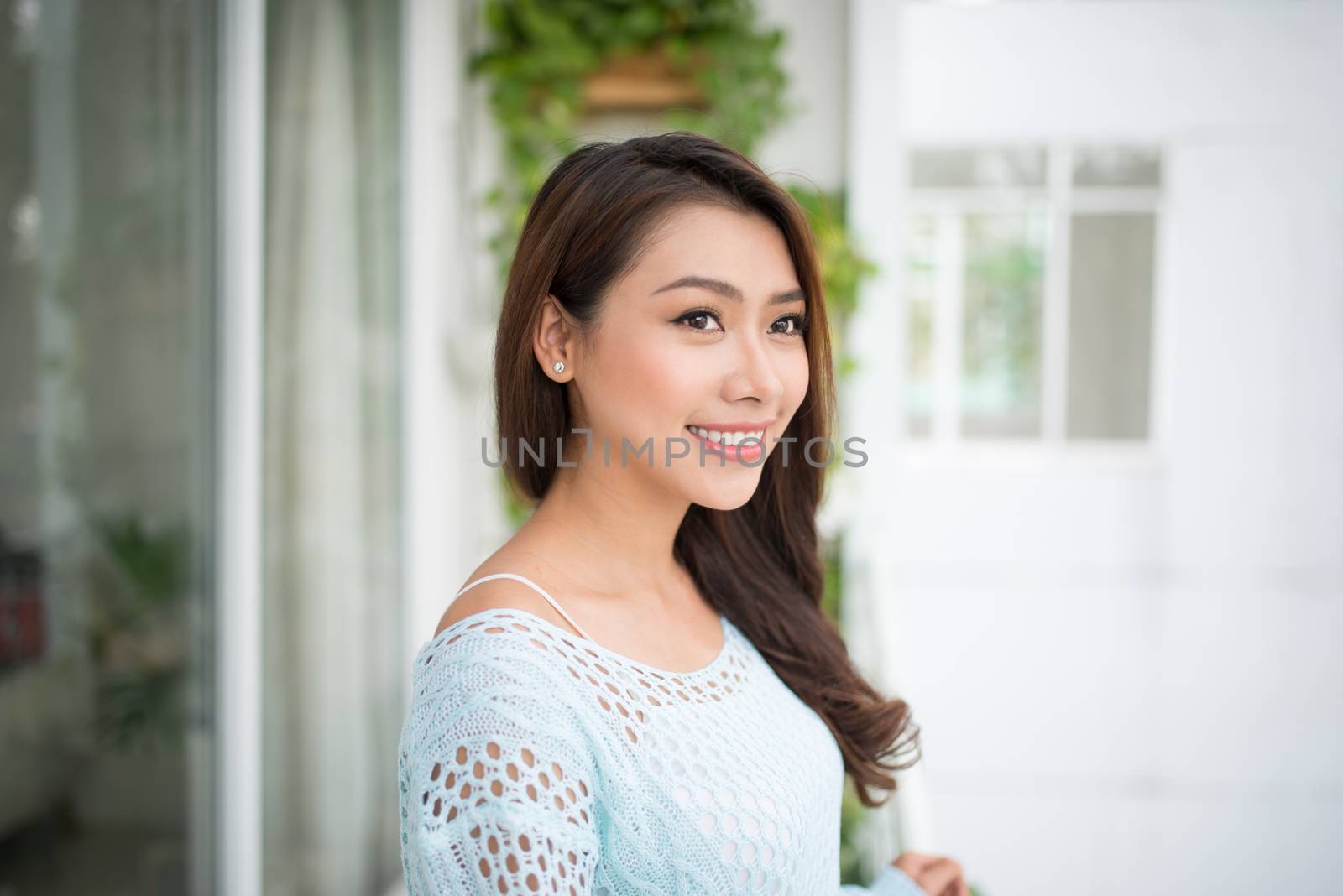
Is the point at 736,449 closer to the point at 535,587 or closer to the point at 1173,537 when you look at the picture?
the point at 535,587

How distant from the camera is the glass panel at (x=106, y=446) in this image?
116cm

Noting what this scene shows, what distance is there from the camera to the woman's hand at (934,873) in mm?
1126

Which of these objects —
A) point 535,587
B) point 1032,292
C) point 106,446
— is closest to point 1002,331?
point 1032,292

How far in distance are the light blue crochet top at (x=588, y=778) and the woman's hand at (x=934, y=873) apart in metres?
0.23

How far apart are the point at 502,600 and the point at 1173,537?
4.95 metres

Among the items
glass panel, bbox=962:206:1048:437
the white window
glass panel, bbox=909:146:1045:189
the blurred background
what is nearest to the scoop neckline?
the blurred background

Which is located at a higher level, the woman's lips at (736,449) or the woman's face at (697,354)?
the woman's face at (697,354)

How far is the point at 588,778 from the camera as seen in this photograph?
0.75m

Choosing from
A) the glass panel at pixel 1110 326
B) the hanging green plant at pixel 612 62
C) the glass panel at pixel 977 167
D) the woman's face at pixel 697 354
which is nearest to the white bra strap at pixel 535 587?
the woman's face at pixel 697 354

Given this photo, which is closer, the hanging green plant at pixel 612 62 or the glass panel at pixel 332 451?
the glass panel at pixel 332 451

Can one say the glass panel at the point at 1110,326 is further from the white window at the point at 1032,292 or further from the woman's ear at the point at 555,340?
the woman's ear at the point at 555,340

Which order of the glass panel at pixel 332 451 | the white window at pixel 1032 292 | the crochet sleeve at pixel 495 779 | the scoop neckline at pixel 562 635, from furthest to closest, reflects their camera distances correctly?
the white window at pixel 1032 292 → the glass panel at pixel 332 451 → the scoop neckline at pixel 562 635 → the crochet sleeve at pixel 495 779

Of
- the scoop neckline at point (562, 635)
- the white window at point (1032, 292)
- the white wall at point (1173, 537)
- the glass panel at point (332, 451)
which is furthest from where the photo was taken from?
the white window at point (1032, 292)

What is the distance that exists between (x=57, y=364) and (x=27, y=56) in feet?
1.23
